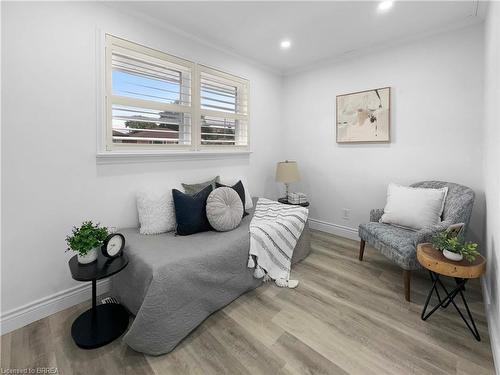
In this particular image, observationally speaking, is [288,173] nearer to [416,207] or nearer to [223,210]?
[223,210]

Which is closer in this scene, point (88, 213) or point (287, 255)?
A: point (88, 213)

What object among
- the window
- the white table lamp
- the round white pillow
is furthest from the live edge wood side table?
the window

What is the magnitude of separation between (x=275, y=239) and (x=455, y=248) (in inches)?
55.3

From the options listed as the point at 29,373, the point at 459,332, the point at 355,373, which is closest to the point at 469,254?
the point at 459,332

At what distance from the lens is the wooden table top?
1.58 m

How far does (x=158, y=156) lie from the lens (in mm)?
2574

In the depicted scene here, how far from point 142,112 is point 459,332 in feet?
10.4

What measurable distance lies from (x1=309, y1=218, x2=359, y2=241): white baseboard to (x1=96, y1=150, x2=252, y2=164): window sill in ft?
5.41

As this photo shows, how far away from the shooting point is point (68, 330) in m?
1.75

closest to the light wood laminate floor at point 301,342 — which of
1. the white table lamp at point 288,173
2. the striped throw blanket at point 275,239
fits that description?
the striped throw blanket at point 275,239

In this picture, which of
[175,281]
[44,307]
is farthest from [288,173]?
[44,307]

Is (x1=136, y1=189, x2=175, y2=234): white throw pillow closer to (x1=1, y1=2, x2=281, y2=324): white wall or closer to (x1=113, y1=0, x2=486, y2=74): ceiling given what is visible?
(x1=1, y1=2, x2=281, y2=324): white wall

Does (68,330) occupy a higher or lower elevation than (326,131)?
lower

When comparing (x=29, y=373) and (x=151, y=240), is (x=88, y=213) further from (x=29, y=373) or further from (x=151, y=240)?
(x=29, y=373)
